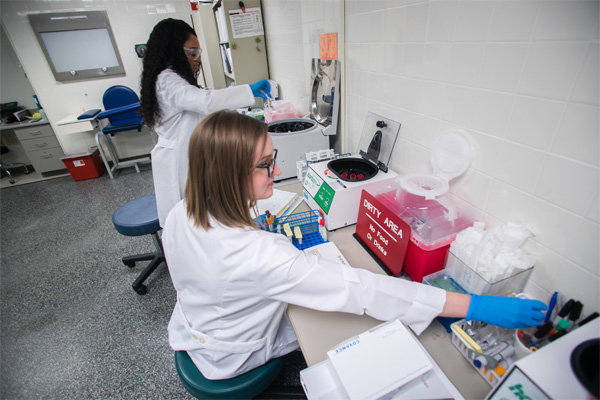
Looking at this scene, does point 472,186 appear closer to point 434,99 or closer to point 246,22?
point 434,99

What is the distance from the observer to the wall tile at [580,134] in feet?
1.96

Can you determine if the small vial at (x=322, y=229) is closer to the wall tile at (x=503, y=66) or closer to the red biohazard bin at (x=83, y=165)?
the wall tile at (x=503, y=66)

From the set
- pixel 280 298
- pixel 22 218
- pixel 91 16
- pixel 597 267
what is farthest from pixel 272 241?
pixel 91 16

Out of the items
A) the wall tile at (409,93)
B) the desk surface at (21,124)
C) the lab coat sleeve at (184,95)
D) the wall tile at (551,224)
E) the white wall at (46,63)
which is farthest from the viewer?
the desk surface at (21,124)

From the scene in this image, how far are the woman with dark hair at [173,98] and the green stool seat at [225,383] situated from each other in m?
1.09

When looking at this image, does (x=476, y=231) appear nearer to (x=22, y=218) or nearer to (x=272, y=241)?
(x=272, y=241)

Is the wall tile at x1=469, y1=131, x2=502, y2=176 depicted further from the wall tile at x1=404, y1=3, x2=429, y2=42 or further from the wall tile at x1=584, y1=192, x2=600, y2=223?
the wall tile at x1=404, y1=3, x2=429, y2=42

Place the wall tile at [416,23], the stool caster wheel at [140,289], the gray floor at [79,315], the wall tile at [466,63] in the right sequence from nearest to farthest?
the wall tile at [466,63]
the wall tile at [416,23]
the gray floor at [79,315]
the stool caster wheel at [140,289]

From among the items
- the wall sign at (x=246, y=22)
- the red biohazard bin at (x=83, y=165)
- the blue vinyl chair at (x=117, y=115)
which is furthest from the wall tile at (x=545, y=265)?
the red biohazard bin at (x=83, y=165)

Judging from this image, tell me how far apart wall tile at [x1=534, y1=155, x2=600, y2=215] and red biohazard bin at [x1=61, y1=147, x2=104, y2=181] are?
4398 mm

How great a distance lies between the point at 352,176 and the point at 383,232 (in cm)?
36

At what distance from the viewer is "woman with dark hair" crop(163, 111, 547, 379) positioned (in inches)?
27.9

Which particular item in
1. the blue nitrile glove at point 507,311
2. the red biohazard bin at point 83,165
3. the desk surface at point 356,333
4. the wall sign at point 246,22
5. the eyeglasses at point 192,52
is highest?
the wall sign at point 246,22

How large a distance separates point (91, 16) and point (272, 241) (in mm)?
4156
